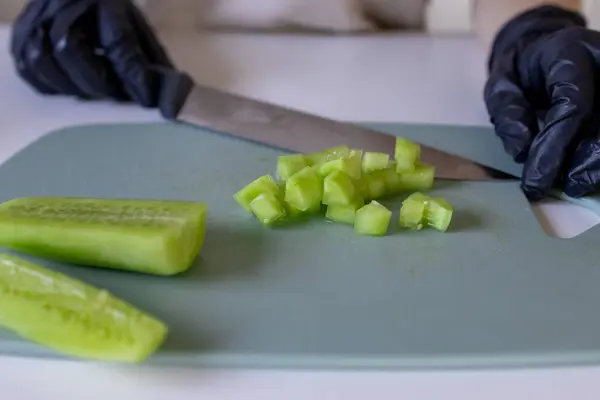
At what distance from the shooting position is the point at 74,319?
2.01ft

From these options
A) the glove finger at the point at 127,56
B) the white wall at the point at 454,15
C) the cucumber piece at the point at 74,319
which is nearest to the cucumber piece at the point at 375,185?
the cucumber piece at the point at 74,319

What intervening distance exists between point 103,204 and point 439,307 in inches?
15.2

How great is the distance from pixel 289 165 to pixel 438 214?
206 mm

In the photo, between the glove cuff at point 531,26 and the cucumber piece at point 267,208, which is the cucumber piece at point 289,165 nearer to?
the cucumber piece at point 267,208

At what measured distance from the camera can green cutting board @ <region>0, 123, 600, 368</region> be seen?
2.06 ft

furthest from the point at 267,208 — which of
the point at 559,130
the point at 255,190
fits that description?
the point at 559,130

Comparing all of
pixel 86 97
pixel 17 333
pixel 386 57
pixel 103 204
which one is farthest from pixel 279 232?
pixel 386 57

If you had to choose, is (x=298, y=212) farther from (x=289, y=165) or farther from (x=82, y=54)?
(x=82, y=54)

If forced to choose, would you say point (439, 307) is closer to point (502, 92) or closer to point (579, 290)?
point (579, 290)

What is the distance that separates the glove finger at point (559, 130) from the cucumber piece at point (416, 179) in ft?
0.41

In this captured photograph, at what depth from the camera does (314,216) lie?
0.85 meters

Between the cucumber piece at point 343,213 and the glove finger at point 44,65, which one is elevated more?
the glove finger at point 44,65

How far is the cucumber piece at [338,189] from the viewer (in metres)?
0.82

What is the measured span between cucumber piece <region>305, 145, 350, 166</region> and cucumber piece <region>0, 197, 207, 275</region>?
20cm
